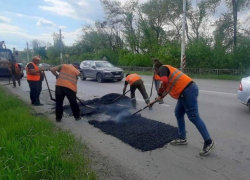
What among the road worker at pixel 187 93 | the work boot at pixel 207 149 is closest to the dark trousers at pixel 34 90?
the road worker at pixel 187 93

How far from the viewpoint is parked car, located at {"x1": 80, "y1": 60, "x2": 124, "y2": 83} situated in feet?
53.2

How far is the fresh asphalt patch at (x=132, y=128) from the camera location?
4323 millimetres

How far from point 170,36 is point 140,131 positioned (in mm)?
31628

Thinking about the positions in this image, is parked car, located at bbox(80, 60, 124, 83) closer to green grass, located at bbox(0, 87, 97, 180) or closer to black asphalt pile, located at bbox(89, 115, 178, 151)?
black asphalt pile, located at bbox(89, 115, 178, 151)

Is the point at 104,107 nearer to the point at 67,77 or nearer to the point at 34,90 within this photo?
the point at 67,77

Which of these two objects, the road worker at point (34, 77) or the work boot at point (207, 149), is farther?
the road worker at point (34, 77)

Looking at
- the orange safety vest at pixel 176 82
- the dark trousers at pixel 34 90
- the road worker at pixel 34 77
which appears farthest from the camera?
the dark trousers at pixel 34 90

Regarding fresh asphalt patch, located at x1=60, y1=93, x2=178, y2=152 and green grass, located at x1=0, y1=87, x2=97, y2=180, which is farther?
fresh asphalt patch, located at x1=60, y1=93, x2=178, y2=152

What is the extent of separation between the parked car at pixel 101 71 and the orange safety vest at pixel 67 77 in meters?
10.2

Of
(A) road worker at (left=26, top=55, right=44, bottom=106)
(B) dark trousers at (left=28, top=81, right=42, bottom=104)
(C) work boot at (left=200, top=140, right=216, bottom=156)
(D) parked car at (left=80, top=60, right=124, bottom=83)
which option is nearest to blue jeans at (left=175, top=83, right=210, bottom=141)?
(C) work boot at (left=200, top=140, right=216, bottom=156)

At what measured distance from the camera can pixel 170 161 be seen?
11.8 feet

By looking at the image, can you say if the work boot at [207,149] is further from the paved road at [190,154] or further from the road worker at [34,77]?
the road worker at [34,77]

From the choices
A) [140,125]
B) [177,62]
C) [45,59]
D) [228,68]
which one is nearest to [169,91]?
[140,125]

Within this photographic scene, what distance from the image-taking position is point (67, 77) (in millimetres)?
5820
